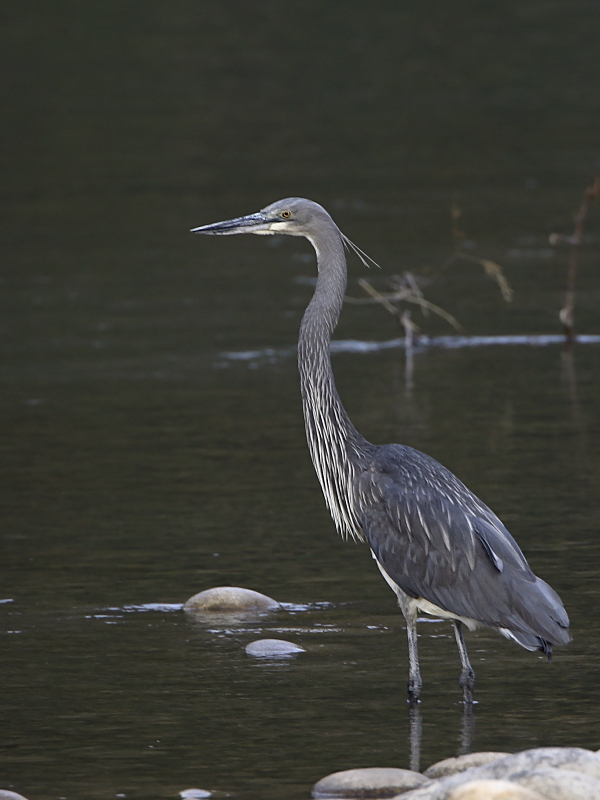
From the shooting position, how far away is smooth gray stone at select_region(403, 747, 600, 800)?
491cm

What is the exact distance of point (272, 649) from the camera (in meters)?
7.06

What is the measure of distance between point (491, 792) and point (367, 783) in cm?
78

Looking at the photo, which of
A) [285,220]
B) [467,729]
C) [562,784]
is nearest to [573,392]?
[285,220]

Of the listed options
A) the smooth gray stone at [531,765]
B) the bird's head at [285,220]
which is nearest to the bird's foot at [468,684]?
the smooth gray stone at [531,765]

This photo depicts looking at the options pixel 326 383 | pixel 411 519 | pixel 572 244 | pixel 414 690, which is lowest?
pixel 414 690

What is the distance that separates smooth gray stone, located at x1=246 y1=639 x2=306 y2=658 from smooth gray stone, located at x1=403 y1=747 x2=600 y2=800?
2.07m

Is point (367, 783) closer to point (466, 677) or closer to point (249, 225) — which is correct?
point (466, 677)

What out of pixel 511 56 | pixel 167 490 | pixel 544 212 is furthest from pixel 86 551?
pixel 511 56

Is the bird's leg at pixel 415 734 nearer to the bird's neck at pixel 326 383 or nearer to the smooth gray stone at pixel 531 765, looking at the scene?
the smooth gray stone at pixel 531 765

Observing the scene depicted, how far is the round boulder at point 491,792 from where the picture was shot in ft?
15.2

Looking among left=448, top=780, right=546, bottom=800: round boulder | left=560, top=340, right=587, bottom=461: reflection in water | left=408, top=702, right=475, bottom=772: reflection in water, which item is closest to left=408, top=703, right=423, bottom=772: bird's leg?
left=408, top=702, right=475, bottom=772: reflection in water

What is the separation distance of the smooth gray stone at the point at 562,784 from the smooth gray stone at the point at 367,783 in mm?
559

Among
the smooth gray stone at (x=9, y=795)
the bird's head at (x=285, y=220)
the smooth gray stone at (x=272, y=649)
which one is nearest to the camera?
the smooth gray stone at (x=9, y=795)

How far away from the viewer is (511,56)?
3362cm
